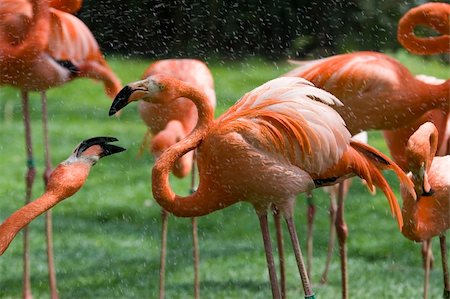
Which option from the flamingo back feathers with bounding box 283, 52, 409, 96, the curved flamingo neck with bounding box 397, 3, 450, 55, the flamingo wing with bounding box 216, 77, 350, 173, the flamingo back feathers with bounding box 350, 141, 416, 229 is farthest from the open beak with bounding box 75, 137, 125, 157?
the curved flamingo neck with bounding box 397, 3, 450, 55

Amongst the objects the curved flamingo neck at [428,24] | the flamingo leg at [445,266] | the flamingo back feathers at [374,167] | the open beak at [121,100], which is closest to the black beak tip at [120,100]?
the open beak at [121,100]

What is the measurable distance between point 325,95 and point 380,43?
7907mm

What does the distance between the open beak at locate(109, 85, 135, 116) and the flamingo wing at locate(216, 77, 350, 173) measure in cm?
32

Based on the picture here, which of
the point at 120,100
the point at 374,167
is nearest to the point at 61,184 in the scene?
the point at 120,100

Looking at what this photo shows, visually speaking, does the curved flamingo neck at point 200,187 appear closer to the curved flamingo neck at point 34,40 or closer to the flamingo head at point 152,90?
the flamingo head at point 152,90

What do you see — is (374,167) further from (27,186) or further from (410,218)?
(27,186)

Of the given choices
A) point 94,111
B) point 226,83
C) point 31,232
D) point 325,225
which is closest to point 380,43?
point 226,83

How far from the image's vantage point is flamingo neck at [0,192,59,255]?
2603 mm

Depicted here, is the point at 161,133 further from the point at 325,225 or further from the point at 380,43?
the point at 380,43

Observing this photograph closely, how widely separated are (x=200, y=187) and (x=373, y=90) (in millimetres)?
1017

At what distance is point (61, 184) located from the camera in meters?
2.65

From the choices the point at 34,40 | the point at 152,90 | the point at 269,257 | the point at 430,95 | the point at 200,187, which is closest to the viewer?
the point at 152,90

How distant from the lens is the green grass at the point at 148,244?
14.5ft

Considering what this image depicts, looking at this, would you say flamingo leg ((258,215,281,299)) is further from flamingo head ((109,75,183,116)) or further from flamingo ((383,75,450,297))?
flamingo ((383,75,450,297))
